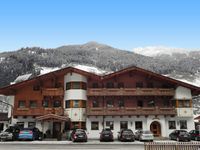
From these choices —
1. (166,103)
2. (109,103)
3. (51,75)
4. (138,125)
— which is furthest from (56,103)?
(166,103)

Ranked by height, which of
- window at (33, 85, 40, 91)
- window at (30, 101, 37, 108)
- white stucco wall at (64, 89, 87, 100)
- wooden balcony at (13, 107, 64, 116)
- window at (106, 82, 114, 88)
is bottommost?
wooden balcony at (13, 107, 64, 116)

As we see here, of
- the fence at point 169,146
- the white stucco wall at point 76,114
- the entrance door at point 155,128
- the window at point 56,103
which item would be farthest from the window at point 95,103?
the fence at point 169,146

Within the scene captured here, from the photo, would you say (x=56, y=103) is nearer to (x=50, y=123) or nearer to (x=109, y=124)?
(x=50, y=123)

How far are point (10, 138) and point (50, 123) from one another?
25.2ft

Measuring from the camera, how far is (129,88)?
3850 cm

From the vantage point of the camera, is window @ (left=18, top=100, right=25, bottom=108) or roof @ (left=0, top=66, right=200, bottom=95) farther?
window @ (left=18, top=100, right=25, bottom=108)

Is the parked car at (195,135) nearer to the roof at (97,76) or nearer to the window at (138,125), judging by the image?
the window at (138,125)

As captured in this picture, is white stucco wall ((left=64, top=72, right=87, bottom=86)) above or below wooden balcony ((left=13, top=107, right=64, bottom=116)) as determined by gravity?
above

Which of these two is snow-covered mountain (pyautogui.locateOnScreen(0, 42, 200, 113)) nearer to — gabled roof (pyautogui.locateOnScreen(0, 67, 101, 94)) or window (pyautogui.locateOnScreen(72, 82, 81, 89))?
gabled roof (pyautogui.locateOnScreen(0, 67, 101, 94))

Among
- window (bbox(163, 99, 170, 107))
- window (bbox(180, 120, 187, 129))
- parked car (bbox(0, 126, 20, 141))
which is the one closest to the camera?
parked car (bbox(0, 126, 20, 141))

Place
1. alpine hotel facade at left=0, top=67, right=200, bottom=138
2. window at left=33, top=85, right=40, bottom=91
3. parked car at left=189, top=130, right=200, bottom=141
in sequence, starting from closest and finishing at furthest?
1. parked car at left=189, top=130, right=200, bottom=141
2. alpine hotel facade at left=0, top=67, right=200, bottom=138
3. window at left=33, top=85, right=40, bottom=91

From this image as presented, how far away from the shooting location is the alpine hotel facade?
37.2 m

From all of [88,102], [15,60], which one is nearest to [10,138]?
[88,102]

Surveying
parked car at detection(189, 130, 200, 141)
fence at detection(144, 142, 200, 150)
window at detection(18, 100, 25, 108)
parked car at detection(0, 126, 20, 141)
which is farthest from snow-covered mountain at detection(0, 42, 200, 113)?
fence at detection(144, 142, 200, 150)
